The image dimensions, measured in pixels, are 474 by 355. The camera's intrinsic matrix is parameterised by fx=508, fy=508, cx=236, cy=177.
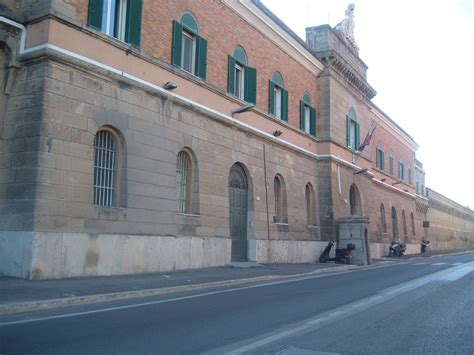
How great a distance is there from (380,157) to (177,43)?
90.1ft

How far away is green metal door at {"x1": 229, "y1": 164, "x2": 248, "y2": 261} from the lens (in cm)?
2012

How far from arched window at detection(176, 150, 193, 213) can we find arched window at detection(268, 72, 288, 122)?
23.6 feet

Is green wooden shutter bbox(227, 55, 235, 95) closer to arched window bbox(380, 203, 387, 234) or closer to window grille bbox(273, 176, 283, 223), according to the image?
window grille bbox(273, 176, 283, 223)

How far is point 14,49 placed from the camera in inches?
509

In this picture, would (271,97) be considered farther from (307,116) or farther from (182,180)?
(182,180)

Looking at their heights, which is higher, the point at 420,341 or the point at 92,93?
the point at 92,93

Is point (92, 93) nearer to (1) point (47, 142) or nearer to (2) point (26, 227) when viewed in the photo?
(1) point (47, 142)

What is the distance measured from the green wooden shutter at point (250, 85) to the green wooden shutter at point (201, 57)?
3.38 m

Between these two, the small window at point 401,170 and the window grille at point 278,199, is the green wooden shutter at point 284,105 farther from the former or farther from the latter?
the small window at point 401,170

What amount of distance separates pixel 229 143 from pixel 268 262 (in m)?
5.44

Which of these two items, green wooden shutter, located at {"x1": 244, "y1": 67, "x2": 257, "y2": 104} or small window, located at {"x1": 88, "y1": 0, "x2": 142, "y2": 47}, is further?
green wooden shutter, located at {"x1": 244, "y1": 67, "x2": 257, "y2": 104}

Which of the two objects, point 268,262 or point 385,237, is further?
point 385,237

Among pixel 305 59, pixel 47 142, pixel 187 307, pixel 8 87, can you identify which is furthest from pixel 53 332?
pixel 305 59

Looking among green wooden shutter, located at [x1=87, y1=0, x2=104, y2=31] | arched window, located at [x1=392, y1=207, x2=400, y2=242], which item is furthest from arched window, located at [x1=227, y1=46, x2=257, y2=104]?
arched window, located at [x1=392, y1=207, x2=400, y2=242]
